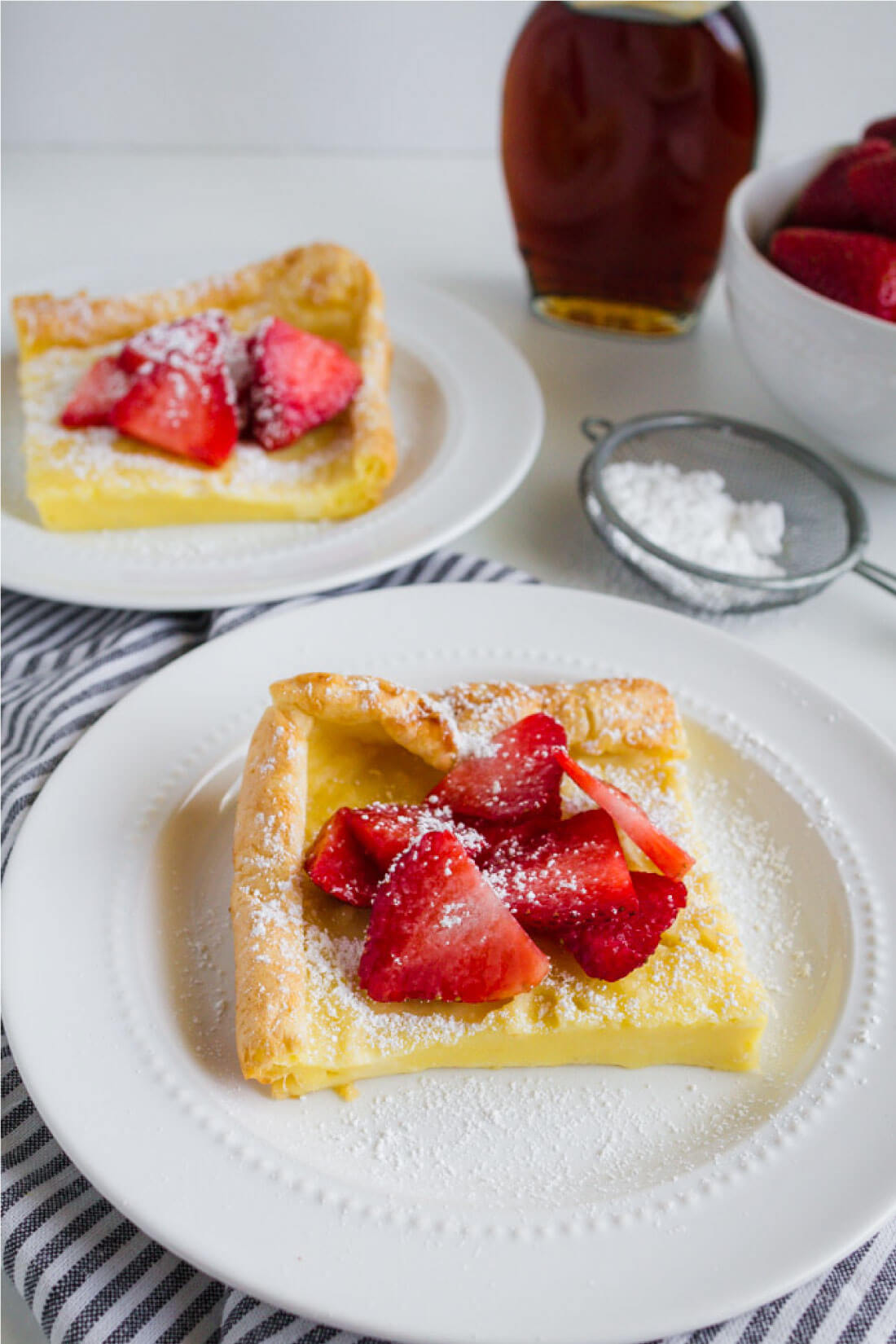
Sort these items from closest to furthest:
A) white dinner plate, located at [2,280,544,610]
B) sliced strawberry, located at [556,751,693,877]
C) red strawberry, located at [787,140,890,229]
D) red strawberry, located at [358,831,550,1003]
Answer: red strawberry, located at [358,831,550,1003] < sliced strawberry, located at [556,751,693,877] < white dinner plate, located at [2,280,544,610] < red strawberry, located at [787,140,890,229]

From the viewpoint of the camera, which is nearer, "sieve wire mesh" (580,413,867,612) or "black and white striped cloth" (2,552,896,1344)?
"black and white striped cloth" (2,552,896,1344)

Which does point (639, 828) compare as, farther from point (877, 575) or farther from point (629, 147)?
point (629, 147)

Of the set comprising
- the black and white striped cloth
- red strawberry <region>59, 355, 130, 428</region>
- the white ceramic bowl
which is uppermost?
the white ceramic bowl

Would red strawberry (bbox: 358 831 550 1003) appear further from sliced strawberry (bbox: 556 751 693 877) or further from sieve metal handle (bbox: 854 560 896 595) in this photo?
sieve metal handle (bbox: 854 560 896 595)

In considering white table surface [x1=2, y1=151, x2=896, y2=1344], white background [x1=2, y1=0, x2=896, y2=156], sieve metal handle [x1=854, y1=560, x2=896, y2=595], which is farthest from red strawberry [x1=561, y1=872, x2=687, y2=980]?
white background [x1=2, y1=0, x2=896, y2=156]

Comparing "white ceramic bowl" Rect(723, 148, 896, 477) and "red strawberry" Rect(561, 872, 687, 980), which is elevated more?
"white ceramic bowl" Rect(723, 148, 896, 477)

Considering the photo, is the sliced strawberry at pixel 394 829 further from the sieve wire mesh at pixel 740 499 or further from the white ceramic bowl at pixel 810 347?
the white ceramic bowl at pixel 810 347

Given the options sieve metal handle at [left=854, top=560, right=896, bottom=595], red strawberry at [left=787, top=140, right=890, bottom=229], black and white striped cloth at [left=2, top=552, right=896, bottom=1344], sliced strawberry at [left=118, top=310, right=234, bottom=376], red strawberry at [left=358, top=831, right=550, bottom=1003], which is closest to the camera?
black and white striped cloth at [left=2, top=552, right=896, bottom=1344]
